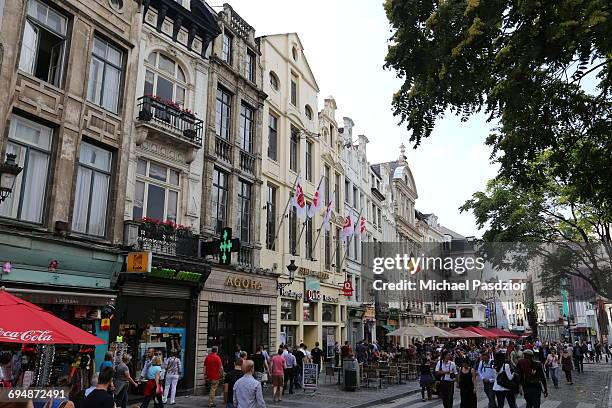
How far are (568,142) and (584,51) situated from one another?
2.97m

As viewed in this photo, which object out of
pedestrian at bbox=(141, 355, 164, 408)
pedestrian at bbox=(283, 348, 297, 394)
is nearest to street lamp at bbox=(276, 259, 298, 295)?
pedestrian at bbox=(283, 348, 297, 394)

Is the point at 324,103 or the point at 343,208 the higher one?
the point at 324,103

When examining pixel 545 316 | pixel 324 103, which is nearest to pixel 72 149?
pixel 324 103

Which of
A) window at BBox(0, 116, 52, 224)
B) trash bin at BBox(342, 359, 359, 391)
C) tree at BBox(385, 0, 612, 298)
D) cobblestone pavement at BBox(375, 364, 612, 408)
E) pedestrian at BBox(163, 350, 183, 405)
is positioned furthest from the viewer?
trash bin at BBox(342, 359, 359, 391)

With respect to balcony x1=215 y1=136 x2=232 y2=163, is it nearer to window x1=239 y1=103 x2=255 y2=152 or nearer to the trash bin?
window x1=239 y1=103 x2=255 y2=152

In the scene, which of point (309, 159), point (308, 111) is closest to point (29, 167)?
point (309, 159)

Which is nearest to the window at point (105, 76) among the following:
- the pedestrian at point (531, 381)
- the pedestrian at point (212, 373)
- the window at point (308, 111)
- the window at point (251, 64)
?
the window at point (251, 64)

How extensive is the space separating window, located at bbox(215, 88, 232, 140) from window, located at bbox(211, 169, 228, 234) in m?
1.75

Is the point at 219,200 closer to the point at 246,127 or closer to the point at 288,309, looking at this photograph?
the point at 246,127

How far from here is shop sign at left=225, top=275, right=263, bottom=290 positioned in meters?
19.7

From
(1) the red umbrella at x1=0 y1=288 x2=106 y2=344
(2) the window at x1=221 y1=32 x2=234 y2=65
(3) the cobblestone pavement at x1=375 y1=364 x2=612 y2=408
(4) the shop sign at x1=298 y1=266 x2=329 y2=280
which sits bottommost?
(3) the cobblestone pavement at x1=375 y1=364 x2=612 y2=408

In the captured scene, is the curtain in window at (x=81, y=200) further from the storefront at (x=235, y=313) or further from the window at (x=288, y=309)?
the window at (x=288, y=309)

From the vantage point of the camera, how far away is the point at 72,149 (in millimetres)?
13969

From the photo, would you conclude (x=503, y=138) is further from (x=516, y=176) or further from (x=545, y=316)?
(x=545, y=316)
